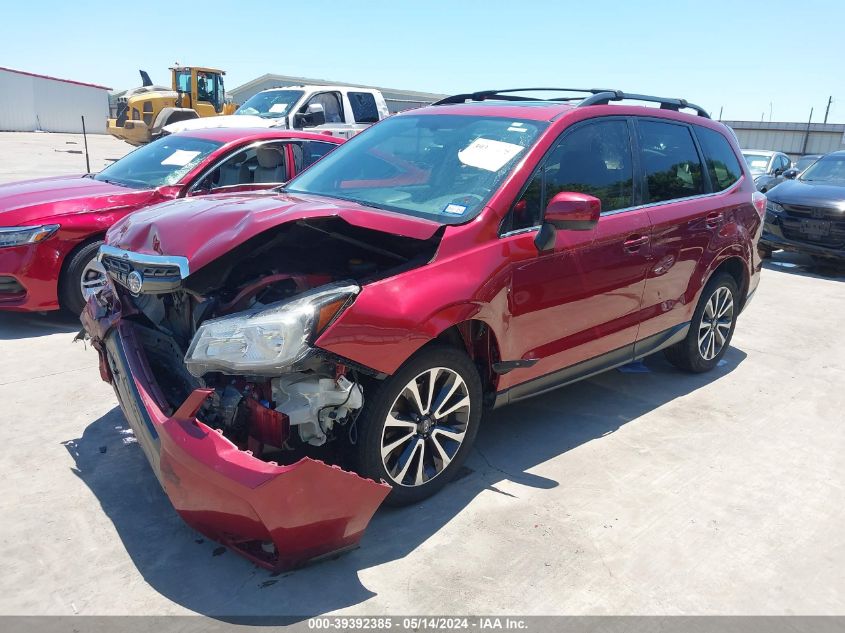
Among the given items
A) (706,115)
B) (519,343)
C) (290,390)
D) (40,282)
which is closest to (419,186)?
(519,343)

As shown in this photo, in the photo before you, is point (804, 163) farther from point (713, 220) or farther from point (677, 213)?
point (677, 213)

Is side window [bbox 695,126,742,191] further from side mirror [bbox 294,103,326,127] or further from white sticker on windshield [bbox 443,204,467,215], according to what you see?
side mirror [bbox 294,103,326,127]

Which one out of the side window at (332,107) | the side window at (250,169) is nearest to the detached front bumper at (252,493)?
the side window at (250,169)

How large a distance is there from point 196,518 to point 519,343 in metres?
1.80

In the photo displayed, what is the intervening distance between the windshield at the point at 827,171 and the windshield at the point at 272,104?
9081 mm

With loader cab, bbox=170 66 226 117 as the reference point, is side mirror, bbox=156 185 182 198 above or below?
below

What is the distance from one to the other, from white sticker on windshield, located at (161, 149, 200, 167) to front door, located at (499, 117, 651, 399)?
388 cm

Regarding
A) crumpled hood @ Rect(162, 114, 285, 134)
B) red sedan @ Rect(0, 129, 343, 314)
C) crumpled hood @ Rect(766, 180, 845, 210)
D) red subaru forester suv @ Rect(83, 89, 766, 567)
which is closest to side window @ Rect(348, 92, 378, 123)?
crumpled hood @ Rect(162, 114, 285, 134)

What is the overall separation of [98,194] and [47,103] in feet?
143

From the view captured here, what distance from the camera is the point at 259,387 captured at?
2.84m

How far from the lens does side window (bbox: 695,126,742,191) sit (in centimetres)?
505

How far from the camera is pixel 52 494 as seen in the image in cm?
336

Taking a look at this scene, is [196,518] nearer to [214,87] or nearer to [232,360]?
[232,360]

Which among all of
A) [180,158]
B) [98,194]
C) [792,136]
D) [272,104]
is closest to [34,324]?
[98,194]
